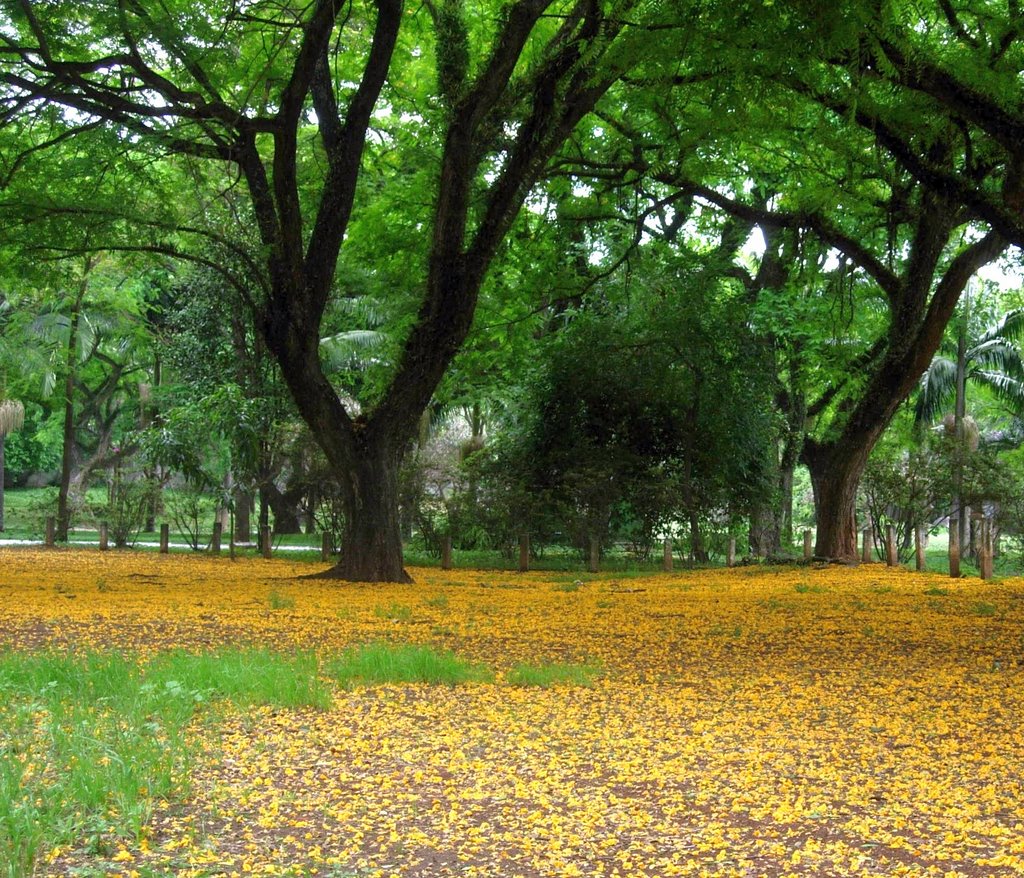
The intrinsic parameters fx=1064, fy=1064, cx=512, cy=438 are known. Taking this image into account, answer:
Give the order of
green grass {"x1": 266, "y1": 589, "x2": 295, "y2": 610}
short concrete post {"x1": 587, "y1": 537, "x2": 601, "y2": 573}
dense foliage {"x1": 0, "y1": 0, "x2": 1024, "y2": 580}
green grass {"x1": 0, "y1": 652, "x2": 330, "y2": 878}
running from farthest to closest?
short concrete post {"x1": 587, "y1": 537, "x2": 601, "y2": 573}
green grass {"x1": 266, "y1": 589, "x2": 295, "y2": 610}
dense foliage {"x1": 0, "y1": 0, "x2": 1024, "y2": 580}
green grass {"x1": 0, "y1": 652, "x2": 330, "y2": 878}

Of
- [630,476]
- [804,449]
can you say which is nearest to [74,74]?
[630,476]

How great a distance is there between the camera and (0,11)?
1126 centimetres

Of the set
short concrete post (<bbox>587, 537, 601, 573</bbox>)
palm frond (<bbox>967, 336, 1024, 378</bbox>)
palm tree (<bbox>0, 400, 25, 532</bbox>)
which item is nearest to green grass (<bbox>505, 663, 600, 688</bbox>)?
short concrete post (<bbox>587, 537, 601, 573</bbox>)

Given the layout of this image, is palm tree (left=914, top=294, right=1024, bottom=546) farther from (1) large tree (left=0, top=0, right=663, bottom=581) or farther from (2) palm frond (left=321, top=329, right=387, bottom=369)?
(1) large tree (left=0, top=0, right=663, bottom=581)

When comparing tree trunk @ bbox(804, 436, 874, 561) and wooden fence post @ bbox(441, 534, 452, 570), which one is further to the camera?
wooden fence post @ bbox(441, 534, 452, 570)

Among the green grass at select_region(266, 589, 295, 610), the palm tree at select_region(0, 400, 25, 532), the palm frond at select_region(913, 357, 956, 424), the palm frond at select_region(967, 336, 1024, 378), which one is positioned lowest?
the green grass at select_region(266, 589, 295, 610)

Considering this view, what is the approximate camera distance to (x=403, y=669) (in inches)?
279

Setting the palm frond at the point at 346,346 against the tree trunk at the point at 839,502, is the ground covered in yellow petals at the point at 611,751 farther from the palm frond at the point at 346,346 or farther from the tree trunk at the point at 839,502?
the palm frond at the point at 346,346

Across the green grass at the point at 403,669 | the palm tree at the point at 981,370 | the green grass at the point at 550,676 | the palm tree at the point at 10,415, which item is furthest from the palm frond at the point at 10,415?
the green grass at the point at 550,676

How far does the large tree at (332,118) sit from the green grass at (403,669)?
6220 mm

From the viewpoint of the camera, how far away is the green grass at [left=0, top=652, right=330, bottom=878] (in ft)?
12.9

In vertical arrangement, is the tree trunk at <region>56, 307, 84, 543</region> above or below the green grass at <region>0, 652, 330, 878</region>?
above

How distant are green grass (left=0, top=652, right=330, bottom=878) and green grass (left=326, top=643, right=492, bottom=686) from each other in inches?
9.6

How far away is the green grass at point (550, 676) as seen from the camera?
6.99 m
